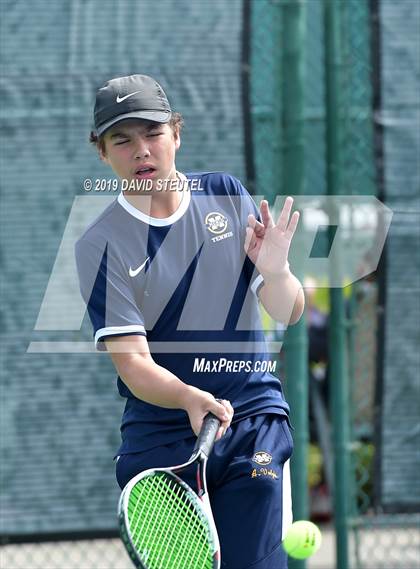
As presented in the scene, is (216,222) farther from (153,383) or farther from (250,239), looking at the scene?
(153,383)

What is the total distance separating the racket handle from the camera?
2.80m

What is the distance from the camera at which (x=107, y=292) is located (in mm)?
3086

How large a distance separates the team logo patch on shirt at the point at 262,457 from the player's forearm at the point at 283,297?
40cm

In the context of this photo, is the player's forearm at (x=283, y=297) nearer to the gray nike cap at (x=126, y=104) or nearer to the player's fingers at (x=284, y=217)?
the player's fingers at (x=284, y=217)

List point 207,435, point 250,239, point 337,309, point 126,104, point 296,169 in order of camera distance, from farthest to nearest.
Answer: point 337,309 → point 296,169 → point 250,239 → point 126,104 → point 207,435

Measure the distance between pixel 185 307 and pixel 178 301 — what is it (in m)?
0.03

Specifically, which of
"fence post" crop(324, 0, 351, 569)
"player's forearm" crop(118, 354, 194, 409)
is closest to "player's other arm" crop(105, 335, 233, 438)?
"player's forearm" crop(118, 354, 194, 409)

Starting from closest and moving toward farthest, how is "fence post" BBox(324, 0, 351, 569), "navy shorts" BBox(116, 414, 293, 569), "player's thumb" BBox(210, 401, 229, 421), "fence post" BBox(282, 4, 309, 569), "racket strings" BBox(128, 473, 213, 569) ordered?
"racket strings" BBox(128, 473, 213, 569) → "player's thumb" BBox(210, 401, 229, 421) → "navy shorts" BBox(116, 414, 293, 569) → "fence post" BBox(282, 4, 309, 569) → "fence post" BBox(324, 0, 351, 569)

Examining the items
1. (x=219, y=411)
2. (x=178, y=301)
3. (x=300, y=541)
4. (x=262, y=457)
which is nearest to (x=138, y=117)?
(x=178, y=301)

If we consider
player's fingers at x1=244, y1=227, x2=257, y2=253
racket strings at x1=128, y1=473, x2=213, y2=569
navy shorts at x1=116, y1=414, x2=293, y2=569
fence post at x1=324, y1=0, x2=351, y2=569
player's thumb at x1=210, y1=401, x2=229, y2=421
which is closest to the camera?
racket strings at x1=128, y1=473, x2=213, y2=569

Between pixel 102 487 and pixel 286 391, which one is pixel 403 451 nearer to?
pixel 286 391

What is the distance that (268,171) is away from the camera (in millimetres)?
4730

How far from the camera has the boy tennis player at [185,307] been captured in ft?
10.0

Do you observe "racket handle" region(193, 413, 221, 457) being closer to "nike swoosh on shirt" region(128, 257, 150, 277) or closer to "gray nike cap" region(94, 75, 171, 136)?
"nike swoosh on shirt" region(128, 257, 150, 277)
